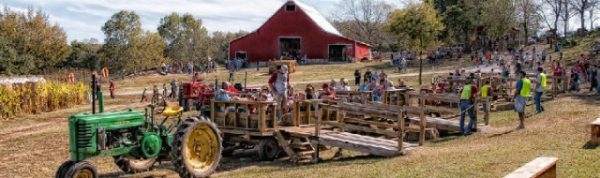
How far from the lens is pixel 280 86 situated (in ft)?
52.8

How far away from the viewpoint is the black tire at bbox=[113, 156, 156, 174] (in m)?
13.6

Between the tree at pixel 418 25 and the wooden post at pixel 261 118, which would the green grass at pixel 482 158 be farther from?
the tree at pixel 418 25

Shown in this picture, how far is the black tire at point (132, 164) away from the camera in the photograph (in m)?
13.6

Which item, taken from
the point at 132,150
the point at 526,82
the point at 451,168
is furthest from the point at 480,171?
the point at 526,82

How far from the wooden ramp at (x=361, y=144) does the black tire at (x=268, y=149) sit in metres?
1.22

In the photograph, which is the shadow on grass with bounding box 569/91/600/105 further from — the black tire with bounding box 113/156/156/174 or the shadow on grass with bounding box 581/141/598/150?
the black tire with bounding box 113/156/156/174

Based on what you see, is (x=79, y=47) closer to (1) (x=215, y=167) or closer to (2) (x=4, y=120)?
(2) (x=4, y=120)

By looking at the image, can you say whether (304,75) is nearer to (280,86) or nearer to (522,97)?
(522,97)

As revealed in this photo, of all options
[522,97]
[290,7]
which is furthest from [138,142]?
[290,7]

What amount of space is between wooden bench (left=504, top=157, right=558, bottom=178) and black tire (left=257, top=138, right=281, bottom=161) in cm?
998

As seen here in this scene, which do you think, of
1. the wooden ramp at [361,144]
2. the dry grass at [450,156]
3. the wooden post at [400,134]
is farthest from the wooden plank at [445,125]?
the wooden post at [400,134]

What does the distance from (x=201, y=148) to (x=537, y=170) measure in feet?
29.5

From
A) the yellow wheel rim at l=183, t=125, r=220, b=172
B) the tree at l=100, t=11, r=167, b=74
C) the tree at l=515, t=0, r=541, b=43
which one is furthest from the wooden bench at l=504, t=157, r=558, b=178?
the tree at l=100, t=11, r=167, b=74

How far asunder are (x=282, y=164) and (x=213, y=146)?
6.27 ft
